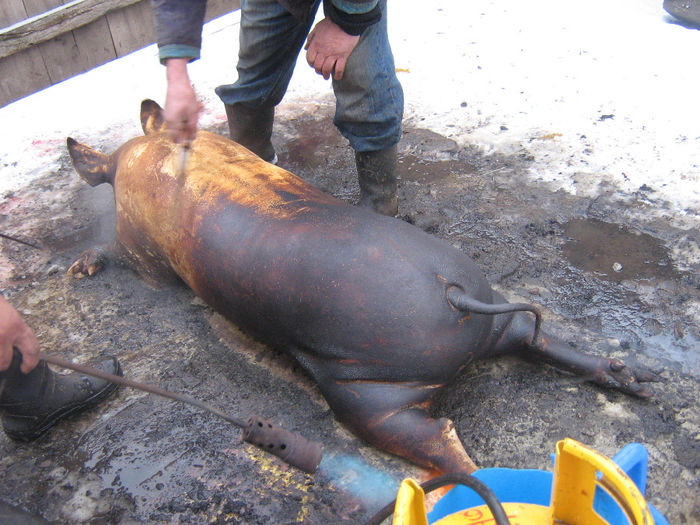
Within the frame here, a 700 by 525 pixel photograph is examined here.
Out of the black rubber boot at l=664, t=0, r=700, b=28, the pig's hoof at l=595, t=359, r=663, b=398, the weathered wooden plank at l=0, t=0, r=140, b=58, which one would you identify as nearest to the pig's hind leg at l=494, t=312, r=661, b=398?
the pig's hoof at l=595, t=359, r=663, b=398

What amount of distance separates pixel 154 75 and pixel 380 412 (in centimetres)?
333

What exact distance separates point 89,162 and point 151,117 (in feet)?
1.30

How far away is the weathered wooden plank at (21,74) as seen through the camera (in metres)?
4.79

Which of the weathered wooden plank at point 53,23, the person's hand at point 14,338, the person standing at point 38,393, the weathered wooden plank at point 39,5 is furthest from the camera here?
the weathered wooden plank at point 39,5

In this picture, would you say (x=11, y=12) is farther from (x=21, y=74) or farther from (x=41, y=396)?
(x=41, y=396)

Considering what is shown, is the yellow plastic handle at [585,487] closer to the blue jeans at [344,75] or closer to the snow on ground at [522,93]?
the blue jeans at [344,75]

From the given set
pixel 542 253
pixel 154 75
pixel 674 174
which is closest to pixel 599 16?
pixel 674 174

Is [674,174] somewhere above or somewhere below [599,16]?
below

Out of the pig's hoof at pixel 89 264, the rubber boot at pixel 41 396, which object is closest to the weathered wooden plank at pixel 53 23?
the pig's hoof at pixel 89 264

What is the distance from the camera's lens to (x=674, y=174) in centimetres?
292

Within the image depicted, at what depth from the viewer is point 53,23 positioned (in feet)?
15.9

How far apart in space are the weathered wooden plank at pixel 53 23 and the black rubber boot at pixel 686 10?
17.3 feet

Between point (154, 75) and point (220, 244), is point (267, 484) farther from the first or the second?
point (154, 75)

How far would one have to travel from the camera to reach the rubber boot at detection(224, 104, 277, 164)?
3.07 meters
